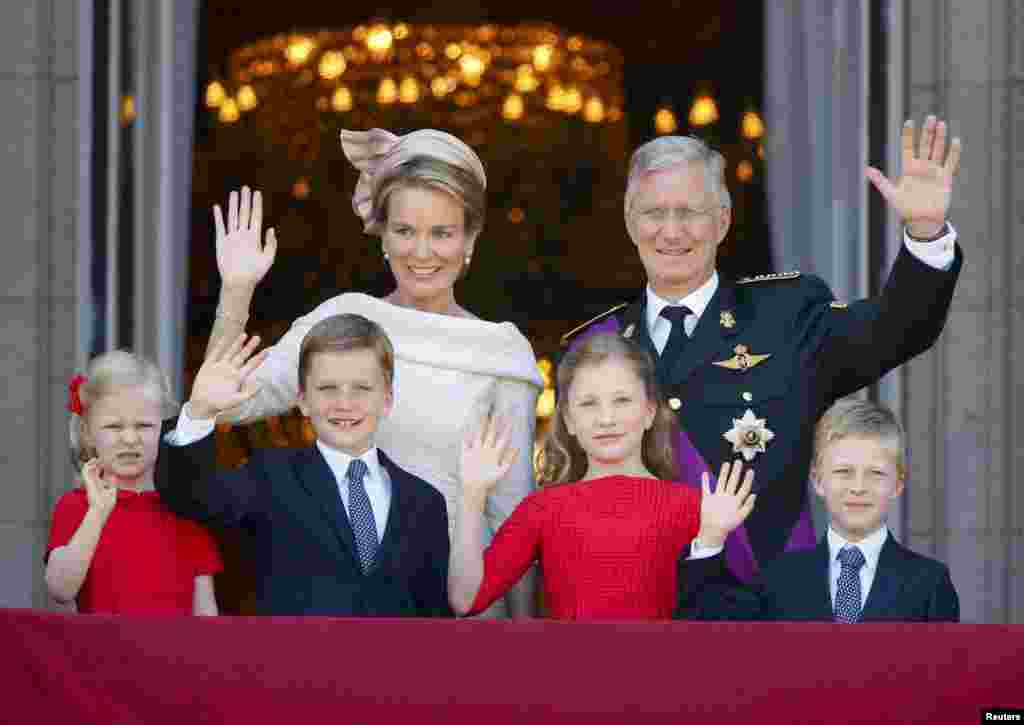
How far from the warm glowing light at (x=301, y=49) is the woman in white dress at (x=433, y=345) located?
3.27m

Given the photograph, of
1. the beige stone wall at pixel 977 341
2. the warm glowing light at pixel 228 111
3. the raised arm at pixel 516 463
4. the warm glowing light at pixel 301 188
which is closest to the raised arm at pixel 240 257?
the raised arm at pixel 516 463

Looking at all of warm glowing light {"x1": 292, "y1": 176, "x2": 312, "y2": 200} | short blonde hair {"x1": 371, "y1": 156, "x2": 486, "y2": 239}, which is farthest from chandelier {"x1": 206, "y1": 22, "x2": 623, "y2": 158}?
short blonde hair {"x1": 371, "y1": 156, "x2": 486, "y2": 239}

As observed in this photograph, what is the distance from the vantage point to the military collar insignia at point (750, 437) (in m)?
3.65

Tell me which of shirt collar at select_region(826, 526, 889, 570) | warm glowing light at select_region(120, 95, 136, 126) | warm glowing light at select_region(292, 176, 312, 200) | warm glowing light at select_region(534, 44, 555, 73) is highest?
warm glowing light at select_region(534, 44, 555, 73)

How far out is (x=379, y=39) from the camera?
687 centimetres

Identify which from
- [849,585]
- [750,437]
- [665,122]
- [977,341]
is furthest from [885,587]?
[665,122]

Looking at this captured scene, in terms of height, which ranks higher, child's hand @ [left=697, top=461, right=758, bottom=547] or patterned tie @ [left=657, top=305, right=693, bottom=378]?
patterned tie @ [left=657, top=305, right=693, bottom=378]

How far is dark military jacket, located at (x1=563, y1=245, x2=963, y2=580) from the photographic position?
3.66 meters

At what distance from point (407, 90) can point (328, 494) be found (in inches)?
149

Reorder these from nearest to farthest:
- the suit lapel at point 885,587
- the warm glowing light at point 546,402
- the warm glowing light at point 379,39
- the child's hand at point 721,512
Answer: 1. the child's hand at point 721,512
2. the suit lapel at point 885,587
3. the warm glowing light at point 379,39
4. the warm glowing light at point 546,402

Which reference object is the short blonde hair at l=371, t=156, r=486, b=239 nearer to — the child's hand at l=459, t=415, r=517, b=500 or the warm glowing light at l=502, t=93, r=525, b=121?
the child's hand at l=459, t=415, r=517, b=500

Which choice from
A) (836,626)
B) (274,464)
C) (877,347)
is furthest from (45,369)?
(836,626)

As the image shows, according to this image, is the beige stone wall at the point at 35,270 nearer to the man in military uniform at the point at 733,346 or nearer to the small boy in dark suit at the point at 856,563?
the man in military uniform at the point at 733,346

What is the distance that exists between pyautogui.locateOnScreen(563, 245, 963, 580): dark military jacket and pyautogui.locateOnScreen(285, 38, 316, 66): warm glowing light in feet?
11.4
